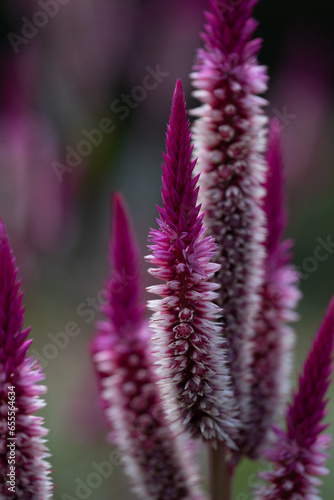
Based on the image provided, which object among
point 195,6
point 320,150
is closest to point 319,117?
point 320,150

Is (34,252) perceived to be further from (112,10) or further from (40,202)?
(112,10)

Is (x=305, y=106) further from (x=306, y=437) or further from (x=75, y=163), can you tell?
(x=306, y=437)

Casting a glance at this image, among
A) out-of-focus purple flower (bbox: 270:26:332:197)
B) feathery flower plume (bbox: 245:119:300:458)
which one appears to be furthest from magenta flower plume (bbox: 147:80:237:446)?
out-of-focus purple flower (bbox: 270:26:332:197)

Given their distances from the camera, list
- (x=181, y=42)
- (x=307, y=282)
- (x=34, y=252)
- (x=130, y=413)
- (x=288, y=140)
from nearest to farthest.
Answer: (x=130, y=413) → (x=34, y=252) → (x=181, y=42) → (x=288, y=140) → (x=307, y=282)

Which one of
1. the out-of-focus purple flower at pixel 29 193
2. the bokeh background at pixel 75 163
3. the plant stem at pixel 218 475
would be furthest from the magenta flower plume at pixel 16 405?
the out-of-focus purple flower at pixel 29 193

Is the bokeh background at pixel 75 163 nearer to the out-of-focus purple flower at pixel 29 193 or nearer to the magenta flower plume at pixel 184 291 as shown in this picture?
the out-of-focus purple flower at pixel 29 193

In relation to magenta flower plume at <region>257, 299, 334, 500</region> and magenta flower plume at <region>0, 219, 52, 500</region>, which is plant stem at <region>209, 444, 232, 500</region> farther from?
magenta flower plume at <region>0, 219, 52, 500</region>
